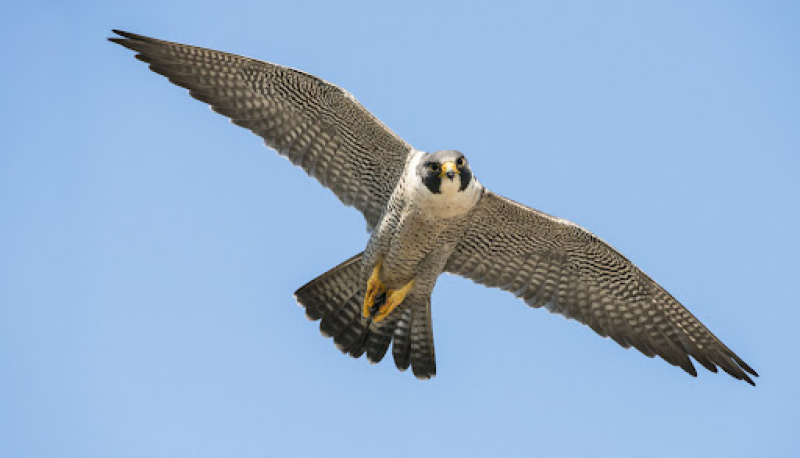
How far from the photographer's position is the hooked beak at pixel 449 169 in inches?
446

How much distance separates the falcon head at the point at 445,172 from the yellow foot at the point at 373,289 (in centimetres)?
132

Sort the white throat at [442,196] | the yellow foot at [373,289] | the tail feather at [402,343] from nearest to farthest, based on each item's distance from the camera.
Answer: the white throat at [442,196], the yellow foot at [373,289], the tail feather at [402,343]

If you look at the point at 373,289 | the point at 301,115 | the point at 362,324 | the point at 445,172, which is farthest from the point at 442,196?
the point at 362,324

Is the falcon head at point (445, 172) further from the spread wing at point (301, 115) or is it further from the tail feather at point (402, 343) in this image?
the tail feather at point (402, 343)

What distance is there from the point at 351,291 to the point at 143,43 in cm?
368

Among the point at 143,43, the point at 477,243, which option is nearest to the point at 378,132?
the point at 477,243

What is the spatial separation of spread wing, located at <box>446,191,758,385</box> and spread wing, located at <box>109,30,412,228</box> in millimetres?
1292

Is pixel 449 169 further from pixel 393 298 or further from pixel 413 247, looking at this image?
pixel 393 298

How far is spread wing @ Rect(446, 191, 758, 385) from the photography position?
1286cm

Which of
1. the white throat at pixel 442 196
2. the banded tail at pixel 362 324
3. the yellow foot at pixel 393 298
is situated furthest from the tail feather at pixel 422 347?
the white throat at pixel 442 196

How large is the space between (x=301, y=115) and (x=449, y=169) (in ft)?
6.81

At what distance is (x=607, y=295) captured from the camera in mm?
13266

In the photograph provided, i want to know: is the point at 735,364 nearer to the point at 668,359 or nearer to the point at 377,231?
the point at 668,359

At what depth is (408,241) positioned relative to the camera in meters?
12.1
